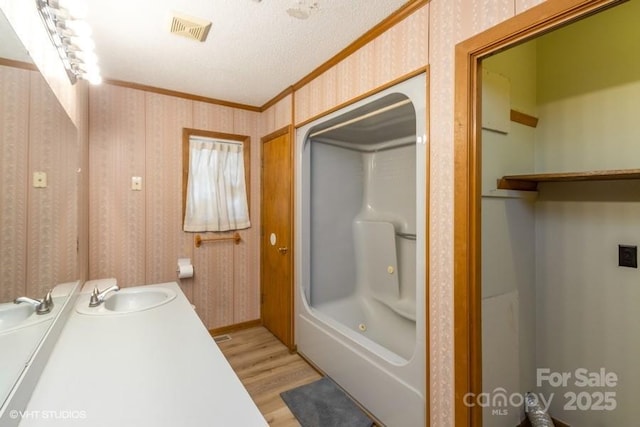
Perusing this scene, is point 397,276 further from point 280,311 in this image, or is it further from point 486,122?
point 486,122

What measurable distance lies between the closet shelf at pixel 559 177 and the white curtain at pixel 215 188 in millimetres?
2286

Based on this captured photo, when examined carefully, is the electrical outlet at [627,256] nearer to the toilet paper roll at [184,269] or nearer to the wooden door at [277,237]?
the wooden door at [277,237]

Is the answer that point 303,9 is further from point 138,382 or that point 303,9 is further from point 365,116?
point 138,382

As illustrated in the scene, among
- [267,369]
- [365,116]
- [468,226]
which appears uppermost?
[365,116]

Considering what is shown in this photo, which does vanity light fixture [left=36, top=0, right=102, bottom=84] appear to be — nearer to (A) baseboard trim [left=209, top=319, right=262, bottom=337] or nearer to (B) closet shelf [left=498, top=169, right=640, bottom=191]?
(B) closet shelf [left=498, top=169, right=640, bottom=191]

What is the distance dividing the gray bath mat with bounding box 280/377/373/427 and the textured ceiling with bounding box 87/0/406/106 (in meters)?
2.31

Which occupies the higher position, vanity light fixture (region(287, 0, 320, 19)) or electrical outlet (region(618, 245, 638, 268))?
vanity light fixture (region(287, 0, 320, 19))

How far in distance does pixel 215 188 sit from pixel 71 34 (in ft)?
5.20

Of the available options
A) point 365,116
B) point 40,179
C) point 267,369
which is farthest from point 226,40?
point 267,369

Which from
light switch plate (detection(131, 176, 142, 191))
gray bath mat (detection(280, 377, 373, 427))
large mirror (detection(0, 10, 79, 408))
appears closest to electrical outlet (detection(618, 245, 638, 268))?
gray bath mat (detection(280, 377, 373, 427))

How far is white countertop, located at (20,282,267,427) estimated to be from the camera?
2.55ft

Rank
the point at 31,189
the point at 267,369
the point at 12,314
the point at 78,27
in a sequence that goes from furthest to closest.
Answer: the point at 267,369 < the point at 78,27 < the point at 31,189 < the point at 12,314

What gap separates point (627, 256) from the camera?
4.76 ft

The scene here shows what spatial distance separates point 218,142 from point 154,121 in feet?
1.84
